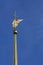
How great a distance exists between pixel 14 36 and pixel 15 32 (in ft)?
3.57

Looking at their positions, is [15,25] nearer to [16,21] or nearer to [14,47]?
[16,21]

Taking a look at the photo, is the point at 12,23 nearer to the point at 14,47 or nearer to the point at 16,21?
the point at 16,21

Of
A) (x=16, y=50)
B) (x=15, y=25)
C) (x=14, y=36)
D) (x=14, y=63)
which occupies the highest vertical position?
(x=15, y=25)

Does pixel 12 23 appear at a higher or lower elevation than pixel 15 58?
higher

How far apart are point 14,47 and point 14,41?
1.54m

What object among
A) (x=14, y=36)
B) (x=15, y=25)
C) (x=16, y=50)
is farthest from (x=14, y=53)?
(x=15, y=25)

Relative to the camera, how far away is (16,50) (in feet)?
170

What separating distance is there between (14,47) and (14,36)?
9.47 ft

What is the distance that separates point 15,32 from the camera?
53531 mm

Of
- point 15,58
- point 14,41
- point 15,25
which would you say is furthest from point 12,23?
point 15,58

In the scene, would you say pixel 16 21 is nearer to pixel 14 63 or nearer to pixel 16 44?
pixel 16 44

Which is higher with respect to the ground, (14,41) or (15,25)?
(15,25)

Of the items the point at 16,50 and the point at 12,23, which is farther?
the point at 12,23

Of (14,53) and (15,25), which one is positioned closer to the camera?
(14,53)
